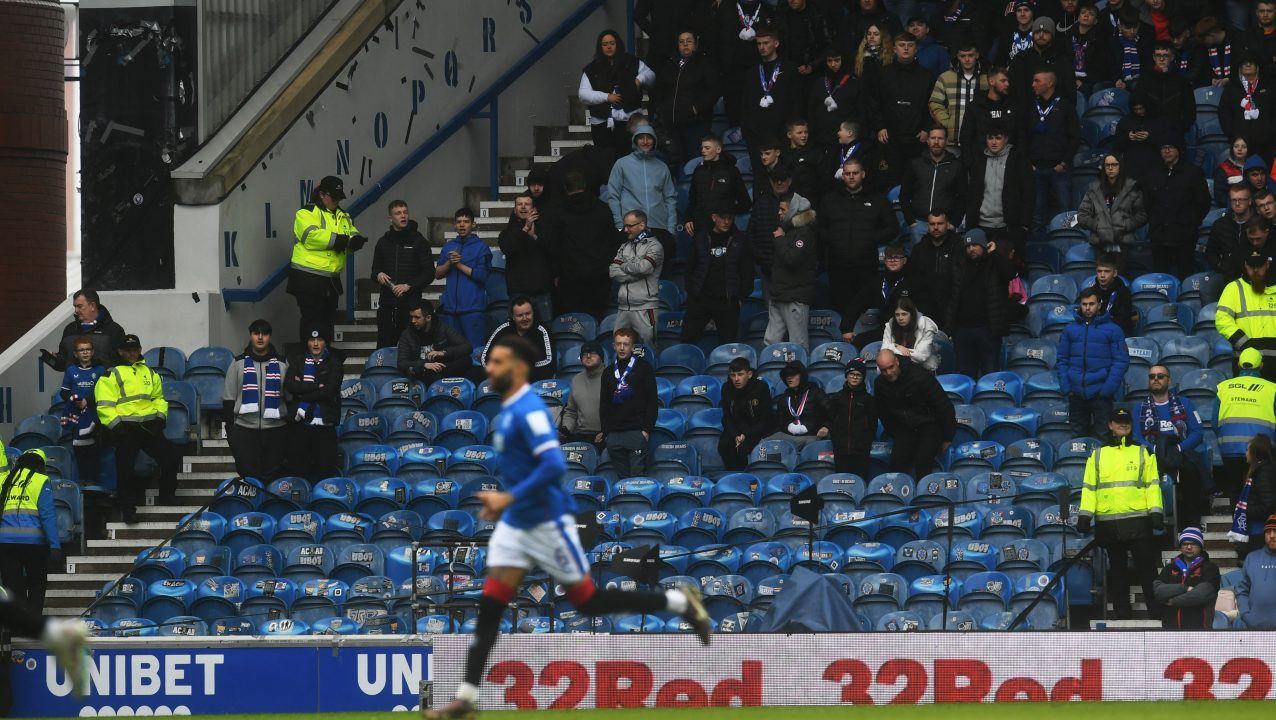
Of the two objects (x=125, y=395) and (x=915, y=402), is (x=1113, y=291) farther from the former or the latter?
(x=125, y=395)

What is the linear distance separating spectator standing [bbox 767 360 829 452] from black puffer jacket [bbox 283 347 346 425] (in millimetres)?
3776

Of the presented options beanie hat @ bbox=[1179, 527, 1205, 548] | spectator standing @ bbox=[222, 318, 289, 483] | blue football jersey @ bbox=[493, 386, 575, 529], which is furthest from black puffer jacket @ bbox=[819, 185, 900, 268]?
blue football jersey @ bbox=[493, 386, 575, 529]

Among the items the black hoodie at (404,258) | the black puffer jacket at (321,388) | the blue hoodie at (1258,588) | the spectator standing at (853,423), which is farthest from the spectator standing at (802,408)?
the black hoodie at (404,258)

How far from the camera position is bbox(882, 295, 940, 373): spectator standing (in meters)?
16.6

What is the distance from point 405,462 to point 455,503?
75cm

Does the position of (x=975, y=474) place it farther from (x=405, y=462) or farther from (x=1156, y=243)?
(x=405, y=462)

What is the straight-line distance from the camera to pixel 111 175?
64.3 feet

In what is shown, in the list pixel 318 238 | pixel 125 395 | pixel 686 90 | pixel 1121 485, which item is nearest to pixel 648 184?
pixel 686 90

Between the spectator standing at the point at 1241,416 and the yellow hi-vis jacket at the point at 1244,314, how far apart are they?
457 mm

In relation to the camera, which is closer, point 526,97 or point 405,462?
point 405,462

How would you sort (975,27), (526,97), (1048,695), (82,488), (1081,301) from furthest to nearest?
(526,97) < (975,27) < (82,488) < (1081,301) < (1048,695)

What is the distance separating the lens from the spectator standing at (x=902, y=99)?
60.1 ft

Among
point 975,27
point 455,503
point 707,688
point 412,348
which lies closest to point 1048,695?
point 707,688

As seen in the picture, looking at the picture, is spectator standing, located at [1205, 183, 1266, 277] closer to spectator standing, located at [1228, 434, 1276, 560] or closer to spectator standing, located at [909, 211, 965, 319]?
spectator standing, located at [909, 211, 965, 319]
